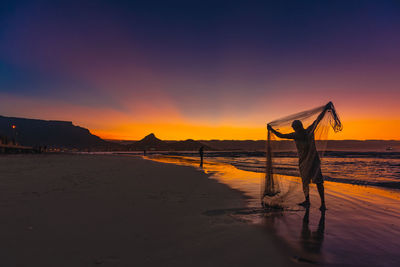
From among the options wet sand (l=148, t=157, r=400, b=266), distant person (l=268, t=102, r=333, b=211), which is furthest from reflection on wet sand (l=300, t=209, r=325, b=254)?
distant person (l=268, t=102, r=333, b=211)

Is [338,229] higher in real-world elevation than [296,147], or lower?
lower

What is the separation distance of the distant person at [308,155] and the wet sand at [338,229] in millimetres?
550

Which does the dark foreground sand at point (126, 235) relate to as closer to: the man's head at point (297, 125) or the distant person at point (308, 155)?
the distant person at point (308, 155)

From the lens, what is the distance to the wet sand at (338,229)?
3.64 m

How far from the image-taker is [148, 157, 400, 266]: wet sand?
143 inches

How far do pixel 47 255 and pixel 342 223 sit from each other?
6.03 metres

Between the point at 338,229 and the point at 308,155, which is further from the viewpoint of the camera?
the point at 308,155

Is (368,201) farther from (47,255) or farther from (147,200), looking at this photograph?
(47,255)

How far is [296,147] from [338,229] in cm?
300

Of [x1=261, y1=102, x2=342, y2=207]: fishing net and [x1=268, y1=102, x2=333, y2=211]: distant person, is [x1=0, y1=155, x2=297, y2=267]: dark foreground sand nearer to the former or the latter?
[x1=261, y1=102, x2=342, y2=207]: fishing net

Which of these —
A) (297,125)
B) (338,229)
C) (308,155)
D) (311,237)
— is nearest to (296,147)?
(308,155)

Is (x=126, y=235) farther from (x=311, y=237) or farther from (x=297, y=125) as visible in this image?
(x=297, y=125)

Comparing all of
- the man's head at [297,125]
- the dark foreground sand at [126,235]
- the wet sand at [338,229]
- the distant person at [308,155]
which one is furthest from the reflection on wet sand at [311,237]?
the man's head at [297,125]

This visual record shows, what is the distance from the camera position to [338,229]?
502 centimetres
